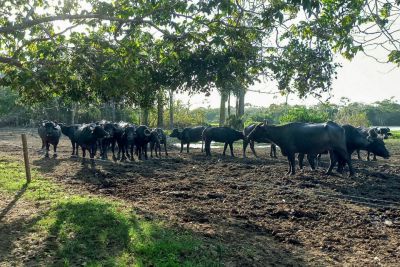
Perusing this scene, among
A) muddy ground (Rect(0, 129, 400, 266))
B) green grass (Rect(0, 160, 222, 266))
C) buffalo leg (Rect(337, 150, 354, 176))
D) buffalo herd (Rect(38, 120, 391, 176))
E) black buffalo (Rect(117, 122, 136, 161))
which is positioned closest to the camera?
green grass (Rect(0, 160, 222, 266))

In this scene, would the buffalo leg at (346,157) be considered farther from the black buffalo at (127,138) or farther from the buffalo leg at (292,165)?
the black buffalo at (127,138)

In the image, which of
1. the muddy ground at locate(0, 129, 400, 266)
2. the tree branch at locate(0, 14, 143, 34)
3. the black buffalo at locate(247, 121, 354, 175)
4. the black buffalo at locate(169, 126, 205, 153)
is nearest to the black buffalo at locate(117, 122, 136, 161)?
the muddy ground at locate(0, 129, 400, 266)

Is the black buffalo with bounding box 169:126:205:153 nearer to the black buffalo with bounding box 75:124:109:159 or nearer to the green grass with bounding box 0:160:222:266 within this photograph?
the black buffalo with bounding box 75:124:109:159

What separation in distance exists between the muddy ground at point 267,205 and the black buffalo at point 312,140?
844 millimetres

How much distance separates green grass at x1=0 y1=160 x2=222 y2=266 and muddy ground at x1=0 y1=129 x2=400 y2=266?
0.46 m

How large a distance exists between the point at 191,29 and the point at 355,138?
9974mm

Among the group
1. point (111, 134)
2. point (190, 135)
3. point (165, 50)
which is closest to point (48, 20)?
point (165, 50)

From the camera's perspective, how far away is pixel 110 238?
723cm

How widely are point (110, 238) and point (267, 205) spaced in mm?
4213

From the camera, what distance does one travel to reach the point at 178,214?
8906 millimetres

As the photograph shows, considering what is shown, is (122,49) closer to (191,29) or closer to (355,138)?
(191,29)

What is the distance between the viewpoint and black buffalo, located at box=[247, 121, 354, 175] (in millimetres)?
15023

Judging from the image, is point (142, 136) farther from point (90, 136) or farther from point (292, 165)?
point (292, 165)

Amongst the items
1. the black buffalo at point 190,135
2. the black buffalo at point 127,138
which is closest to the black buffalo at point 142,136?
the black buffalo at point 127,138
